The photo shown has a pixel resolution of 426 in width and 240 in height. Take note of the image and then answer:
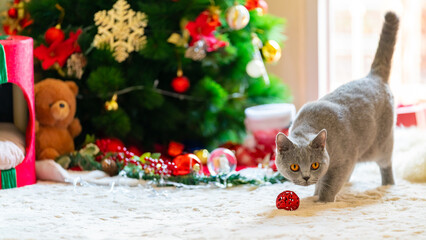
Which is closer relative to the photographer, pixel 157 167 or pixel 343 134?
pixel 343 134

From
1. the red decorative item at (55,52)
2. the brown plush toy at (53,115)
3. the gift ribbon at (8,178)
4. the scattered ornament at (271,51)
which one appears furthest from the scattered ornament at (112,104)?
the scattered ornament at (271,51)

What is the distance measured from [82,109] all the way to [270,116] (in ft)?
2.45

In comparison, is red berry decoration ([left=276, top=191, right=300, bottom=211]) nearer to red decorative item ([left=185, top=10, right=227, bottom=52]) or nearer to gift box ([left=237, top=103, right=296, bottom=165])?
gift box ([left=237, top=103, right=296, bottom=165])

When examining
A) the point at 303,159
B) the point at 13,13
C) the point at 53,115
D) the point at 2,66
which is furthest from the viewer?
the point at 13,13

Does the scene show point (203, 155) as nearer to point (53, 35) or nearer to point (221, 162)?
point (221, 162)

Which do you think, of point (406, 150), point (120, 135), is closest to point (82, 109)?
point (120, 135)

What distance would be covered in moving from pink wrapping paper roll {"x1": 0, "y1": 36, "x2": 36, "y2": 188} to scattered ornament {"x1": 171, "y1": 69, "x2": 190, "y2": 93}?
0.55 metres

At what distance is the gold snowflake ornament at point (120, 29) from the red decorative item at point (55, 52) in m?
0.09

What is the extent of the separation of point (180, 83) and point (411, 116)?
1099 mm

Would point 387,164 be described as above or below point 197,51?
below

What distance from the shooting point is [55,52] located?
2324 mm

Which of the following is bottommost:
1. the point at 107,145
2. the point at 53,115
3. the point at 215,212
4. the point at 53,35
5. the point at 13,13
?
the point at 215,212

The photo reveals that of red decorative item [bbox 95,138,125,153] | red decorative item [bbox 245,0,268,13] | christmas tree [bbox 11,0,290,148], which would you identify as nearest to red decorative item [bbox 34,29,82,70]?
christmas tree [bbox 11,0,290,148]

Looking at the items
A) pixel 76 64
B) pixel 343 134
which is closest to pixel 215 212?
pixel 343 134
